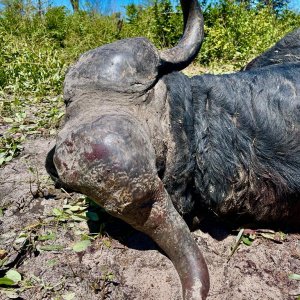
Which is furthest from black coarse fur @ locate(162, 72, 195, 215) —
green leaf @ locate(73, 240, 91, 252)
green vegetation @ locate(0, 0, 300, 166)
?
green vegetation @ locate(0, 0, 300, 166)

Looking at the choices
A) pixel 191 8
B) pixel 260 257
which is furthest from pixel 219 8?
pixel 260 257

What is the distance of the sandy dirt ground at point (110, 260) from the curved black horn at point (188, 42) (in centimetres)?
78

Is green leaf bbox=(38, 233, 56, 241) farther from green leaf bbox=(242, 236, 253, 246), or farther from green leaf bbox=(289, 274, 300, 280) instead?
green leaf bbox=(289, 274, 300, 280)

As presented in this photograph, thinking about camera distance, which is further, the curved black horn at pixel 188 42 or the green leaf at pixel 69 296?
the curved black horn at pixel 188 42

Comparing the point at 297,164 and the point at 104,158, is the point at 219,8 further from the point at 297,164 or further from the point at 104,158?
the point at 104,158

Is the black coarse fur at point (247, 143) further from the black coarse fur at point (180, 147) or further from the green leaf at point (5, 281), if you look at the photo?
the green leaf at point (5, 281)

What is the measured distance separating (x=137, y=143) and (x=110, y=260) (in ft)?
2.09

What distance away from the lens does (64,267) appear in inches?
71.3

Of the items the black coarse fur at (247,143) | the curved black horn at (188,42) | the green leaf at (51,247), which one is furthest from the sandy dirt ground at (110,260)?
the curved black horn at (188,42)

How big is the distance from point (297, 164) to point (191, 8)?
85 cm

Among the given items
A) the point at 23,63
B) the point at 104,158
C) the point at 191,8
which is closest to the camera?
the point at 104,158

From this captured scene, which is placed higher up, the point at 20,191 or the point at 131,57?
the point at 131,57

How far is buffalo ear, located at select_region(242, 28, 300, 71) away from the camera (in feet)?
7.69

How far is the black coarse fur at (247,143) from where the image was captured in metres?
1.80
